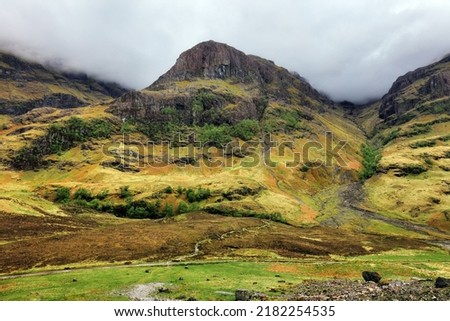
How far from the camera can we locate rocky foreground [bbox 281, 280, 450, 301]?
4094 centimetres

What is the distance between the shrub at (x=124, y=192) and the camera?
184625mm

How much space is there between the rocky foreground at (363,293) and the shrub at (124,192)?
143 meters

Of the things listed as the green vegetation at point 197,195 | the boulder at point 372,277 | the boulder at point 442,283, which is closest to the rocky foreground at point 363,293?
the boulder at point 442,283

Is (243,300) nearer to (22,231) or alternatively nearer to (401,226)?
(22,231)

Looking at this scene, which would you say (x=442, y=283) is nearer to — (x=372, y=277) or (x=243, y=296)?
(x=372, y=277)

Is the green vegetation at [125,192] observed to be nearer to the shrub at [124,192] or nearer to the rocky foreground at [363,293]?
the shrub at [124,192]

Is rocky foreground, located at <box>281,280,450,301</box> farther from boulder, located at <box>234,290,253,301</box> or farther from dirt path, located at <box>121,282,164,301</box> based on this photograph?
dirt path, located at <box>121,282,164,301</box>

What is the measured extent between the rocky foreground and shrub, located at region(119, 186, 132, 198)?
142640 mm

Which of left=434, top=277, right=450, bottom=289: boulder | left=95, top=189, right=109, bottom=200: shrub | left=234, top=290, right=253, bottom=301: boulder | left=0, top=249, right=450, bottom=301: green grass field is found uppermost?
left=95, top=189, right=109, bottom=200: shrub

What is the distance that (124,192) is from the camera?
18588cm

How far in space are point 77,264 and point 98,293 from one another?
2576 cm

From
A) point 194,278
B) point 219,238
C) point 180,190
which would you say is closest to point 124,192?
point 180,190

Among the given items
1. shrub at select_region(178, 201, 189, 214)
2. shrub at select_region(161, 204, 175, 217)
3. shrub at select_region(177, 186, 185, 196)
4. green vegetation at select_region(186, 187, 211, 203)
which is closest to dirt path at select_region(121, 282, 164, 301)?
shrub at select_region(161, 204, 175, 217)

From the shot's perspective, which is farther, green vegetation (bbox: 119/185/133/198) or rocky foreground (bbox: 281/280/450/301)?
green vegetation (bbox: 119/185/133/198)
